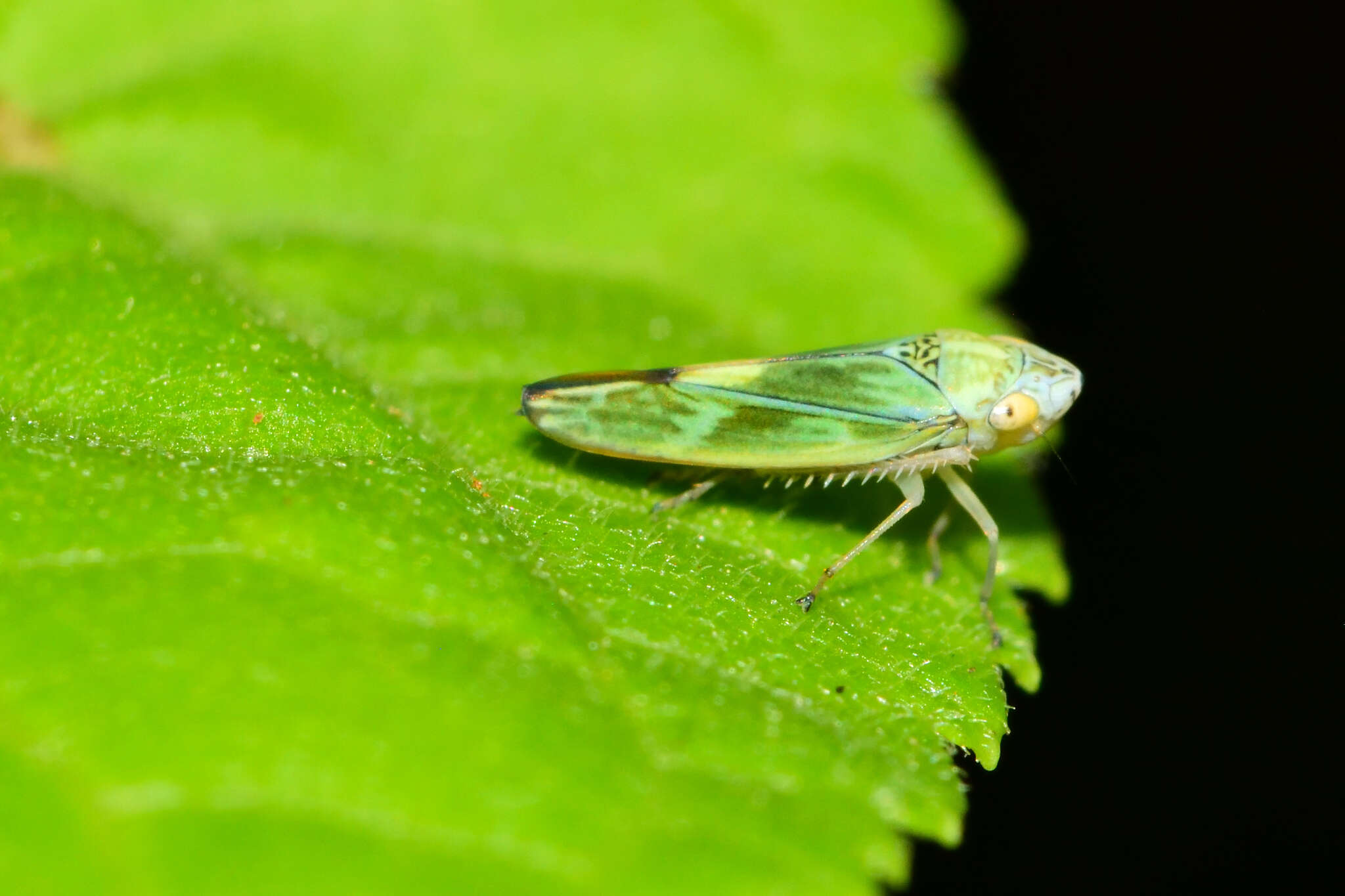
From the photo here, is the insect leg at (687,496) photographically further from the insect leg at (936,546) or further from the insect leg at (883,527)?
the insect leg at (936,546)

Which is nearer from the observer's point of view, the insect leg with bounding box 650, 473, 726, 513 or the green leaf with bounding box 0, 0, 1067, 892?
the green leaf with bounding box 0, 0, 1067, 892

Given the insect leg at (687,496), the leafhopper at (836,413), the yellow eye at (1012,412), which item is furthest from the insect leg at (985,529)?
the insect leg at (687,496)

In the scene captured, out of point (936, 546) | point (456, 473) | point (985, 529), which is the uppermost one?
point (456, 473)

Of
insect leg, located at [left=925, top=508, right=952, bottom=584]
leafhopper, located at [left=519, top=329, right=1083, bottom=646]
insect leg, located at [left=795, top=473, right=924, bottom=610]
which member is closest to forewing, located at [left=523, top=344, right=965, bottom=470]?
leafhopper, located at [left=519, top=329, right=1083, bottom=646]

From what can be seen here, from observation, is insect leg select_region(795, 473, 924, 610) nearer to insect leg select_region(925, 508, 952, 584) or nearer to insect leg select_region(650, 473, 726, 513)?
insect leg select_region(925, 508, 952, 584)

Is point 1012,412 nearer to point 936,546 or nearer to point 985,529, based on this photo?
point 985,529

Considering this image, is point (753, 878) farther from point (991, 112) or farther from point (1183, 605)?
point (991, 112)

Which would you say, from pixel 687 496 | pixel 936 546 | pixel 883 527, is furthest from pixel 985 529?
pixel 687 496
